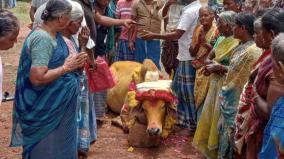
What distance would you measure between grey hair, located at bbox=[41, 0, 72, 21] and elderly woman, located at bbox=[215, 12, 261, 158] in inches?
64.0

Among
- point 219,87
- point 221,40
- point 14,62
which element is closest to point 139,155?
point 219,87

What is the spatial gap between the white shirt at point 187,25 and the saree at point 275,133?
3240 millimetres

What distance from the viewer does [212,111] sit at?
18.5 feet

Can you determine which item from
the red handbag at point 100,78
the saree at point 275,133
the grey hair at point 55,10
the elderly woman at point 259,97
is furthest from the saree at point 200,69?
the saree at point 275,133

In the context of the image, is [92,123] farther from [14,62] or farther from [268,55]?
[14,62]

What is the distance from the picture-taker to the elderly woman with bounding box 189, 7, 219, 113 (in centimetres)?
626

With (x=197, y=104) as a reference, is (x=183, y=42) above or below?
above

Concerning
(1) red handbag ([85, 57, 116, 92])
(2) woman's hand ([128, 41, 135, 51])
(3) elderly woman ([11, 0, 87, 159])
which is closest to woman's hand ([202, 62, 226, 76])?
(1) red handbag ([85, 57, 116, 92])

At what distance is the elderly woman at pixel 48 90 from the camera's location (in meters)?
4.10

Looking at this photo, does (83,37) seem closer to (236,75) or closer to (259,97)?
(236,75)

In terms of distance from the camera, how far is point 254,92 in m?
3.81

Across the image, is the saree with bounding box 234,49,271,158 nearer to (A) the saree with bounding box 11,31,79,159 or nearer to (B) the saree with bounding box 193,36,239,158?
(B) the saree with bounding box 193,36,239,158

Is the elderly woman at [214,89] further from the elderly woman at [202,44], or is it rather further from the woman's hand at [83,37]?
the woman's hand at [83,37]

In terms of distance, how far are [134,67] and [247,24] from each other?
2.91 meters
